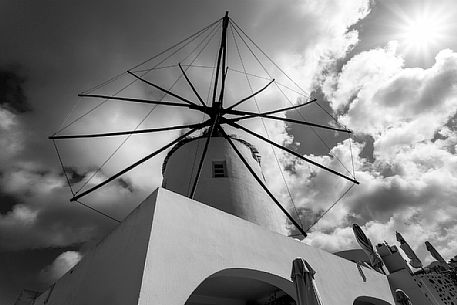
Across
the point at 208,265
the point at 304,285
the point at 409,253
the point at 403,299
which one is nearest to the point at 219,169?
the point at 208,265

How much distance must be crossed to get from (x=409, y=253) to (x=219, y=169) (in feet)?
37.0

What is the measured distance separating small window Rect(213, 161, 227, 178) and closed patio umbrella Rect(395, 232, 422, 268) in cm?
1058

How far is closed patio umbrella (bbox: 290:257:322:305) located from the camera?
4.51 m

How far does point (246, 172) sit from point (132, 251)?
745 cm

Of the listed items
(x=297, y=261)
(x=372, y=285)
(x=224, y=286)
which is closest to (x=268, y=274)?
(x=297, y=261)

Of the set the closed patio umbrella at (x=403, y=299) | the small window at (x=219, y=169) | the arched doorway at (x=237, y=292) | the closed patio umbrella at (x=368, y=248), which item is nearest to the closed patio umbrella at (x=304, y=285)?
the arched doorway at (x=237, y=292)

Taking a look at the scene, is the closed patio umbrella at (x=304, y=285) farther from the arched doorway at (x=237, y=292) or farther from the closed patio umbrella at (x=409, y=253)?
the closed patio umbrella at (x=409, y=253)

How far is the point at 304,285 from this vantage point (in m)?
4.70

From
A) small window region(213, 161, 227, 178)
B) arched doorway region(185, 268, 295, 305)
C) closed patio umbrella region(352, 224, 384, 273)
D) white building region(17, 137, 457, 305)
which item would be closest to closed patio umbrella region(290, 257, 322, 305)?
white building region(17, 137, 457, 305)

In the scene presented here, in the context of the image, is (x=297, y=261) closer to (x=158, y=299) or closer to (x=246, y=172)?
(x=158, y=299)

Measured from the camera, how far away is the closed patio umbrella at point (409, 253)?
12.8m

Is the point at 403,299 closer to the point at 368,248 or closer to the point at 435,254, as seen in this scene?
the point at 368,248

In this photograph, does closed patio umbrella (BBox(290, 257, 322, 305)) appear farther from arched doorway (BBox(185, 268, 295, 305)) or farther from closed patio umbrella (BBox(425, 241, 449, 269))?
closed patio umbrella (BBox(425, 241, 449, 269))

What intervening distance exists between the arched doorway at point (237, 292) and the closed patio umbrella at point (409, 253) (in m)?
9.18
